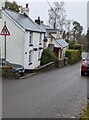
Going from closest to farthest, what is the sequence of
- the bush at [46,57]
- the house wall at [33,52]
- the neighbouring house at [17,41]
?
the neighbouring house at [17,41]
the house wall at [33,52]
the bush at [46,57]

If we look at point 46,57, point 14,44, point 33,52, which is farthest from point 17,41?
point 46,57

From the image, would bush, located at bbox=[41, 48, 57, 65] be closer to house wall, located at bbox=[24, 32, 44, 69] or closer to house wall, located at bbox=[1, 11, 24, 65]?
house wall, located at bbox=[24, 32, 44, 69]

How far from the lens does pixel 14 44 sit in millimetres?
28156

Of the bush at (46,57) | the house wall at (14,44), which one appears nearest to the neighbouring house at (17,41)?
the house wall at (14,44)

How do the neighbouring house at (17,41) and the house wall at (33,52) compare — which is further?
the house wall at (33,52)

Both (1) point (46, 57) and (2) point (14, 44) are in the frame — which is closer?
(2) point (14, 44)

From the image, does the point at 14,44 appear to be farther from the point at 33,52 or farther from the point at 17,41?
the point at 33,52

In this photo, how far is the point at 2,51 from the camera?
2788 cm

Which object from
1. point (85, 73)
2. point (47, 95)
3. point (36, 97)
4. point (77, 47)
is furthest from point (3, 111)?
point (77, 47)

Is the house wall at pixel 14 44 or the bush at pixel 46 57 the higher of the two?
the house wall at pixel 14 44

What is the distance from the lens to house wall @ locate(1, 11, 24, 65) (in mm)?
27688

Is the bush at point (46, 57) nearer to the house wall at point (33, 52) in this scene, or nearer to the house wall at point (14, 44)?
the house wall at point (33, 52)

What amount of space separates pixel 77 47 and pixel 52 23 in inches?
459

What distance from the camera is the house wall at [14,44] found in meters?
27.7
